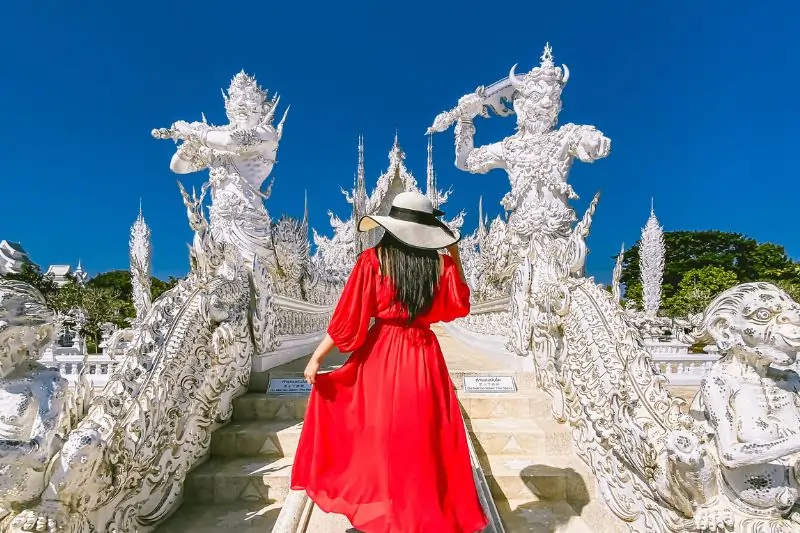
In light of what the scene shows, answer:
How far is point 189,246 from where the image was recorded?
→ 342 centimetres

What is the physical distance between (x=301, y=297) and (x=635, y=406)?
4997 millimetres

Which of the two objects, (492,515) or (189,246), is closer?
(492,515)

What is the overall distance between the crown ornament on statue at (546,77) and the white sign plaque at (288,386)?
3462 millimetres

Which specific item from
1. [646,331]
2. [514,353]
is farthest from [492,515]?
[514,353]

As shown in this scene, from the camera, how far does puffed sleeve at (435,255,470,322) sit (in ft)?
6.55

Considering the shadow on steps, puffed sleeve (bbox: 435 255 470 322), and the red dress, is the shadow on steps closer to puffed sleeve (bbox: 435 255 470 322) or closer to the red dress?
the red dress

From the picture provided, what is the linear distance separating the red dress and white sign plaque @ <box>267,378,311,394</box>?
150cm

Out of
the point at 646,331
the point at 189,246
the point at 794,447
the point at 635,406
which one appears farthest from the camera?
the point at 189,246

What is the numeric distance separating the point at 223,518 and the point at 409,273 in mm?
1715

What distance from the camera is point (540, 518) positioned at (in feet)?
8.23

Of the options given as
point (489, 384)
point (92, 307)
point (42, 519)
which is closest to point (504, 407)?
point (489, 384)

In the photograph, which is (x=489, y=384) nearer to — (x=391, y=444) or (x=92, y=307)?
(x=391, y=444)

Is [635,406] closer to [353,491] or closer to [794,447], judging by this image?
[794,447]

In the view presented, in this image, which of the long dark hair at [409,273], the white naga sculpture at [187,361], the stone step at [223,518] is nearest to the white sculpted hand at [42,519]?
the white naga sculpture at [187,361]
